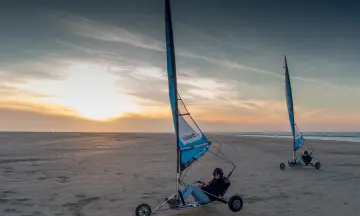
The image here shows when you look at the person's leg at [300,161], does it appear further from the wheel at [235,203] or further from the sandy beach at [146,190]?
the wheel at [235,203]

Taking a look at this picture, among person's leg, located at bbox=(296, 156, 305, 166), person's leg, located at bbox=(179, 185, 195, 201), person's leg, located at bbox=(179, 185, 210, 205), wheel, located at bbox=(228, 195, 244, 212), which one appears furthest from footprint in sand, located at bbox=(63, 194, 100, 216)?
person's leg, located at bbox=(296, 156, 305, 166)

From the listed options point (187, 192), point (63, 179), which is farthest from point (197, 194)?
point (63, 179)

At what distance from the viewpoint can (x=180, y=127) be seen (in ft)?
32.4

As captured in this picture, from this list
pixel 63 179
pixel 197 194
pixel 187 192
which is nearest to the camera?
pixel 187 192

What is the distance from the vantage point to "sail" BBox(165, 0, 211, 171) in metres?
9.47

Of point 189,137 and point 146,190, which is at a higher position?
point 189,137

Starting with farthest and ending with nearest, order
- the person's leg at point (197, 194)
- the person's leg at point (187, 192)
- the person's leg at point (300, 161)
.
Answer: the person's leg at point (300, 161), the person's leg at point (197, 194), the person's leg at point (187, 192)

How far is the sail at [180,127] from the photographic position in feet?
31.1

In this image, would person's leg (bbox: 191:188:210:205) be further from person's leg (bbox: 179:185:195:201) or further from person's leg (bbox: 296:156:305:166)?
person's leg (bbox: 296:156:305:166)

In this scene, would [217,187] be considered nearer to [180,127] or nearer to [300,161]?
[180,127]

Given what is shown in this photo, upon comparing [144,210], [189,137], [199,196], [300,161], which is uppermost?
[189,137]

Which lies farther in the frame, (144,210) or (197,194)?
(197,194)

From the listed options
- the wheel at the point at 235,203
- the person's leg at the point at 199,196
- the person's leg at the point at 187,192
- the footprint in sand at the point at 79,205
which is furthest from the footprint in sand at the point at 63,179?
the wheel at the point at 235,203

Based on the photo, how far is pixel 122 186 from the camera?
46.1 ft
